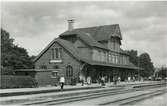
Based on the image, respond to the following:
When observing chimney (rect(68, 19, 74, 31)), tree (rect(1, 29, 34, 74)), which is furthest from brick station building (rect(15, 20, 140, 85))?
tree (rect(1, 29, 34, 74))

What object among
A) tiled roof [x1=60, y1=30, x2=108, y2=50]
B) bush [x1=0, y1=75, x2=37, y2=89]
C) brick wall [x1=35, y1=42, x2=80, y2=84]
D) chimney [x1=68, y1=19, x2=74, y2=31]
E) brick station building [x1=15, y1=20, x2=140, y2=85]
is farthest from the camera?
chimney [x1=68, y1=19, x2=74, y2=31]

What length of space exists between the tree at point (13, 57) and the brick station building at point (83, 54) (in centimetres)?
242

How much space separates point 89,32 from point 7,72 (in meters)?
26.1

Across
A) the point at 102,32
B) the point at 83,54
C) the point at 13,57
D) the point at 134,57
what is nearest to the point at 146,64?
the point at 134,57

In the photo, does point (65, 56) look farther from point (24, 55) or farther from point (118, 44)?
point (118, 44)

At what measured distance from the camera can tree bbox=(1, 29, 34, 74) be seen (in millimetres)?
A: 46750

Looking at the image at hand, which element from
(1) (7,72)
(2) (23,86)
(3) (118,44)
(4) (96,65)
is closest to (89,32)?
Result: (3) (118,44)

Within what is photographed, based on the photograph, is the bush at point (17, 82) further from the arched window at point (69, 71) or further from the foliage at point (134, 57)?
the foliage at point (134, 57)

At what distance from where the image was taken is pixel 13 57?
48.3 meters

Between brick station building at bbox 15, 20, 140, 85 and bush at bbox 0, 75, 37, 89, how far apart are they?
17.8 ft

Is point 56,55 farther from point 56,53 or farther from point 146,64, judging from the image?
point 146,64

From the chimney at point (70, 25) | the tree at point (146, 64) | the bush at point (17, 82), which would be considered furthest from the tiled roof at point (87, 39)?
the tree at point (146, 64)

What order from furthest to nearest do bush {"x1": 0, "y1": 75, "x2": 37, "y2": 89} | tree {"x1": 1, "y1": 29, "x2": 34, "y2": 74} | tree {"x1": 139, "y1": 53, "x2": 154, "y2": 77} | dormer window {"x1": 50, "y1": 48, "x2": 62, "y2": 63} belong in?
tree {"x1": 139, "y1": 53, "x2": 154, "y2": 77}
dormer window {"x1": 50, "y1": 48, "x2": 62, "y2": 63}
tree {"x1": 1, "y1": 29, "x2": 34, "y2": 74}
bush {"x1": 0, "y1": 75, "x2": 37, "y2": 89}

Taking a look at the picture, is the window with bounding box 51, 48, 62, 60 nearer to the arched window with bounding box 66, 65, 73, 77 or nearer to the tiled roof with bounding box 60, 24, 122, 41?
the arched window with bounding box 66, 65, 73, 77
